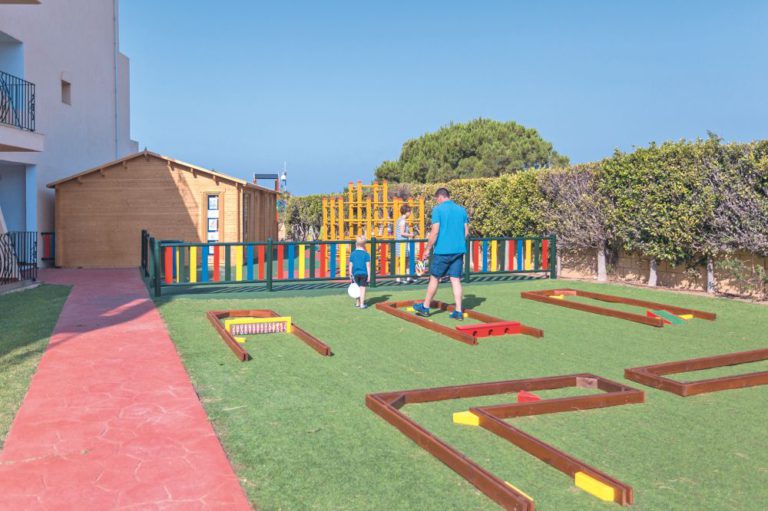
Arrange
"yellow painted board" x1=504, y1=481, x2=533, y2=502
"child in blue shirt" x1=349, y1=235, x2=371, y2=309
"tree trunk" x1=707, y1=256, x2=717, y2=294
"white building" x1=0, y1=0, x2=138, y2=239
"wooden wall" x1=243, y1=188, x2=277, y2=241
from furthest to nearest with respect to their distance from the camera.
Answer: "wooden wall" x1=243, y1=188, x2=277, y2=241
"white building" x1=0, y1=0, x2=138, y2=239
"tree trunk" x1=707, y1=256, x2=717, y2=294
"child in blue shirt" x1=349, y1=235, x2=371, y2=309
"yellow painted board" x1=504, y1=481, x2=533, y2=502

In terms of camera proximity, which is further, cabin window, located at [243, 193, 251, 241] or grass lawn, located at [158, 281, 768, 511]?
cabin window, located at [243, 193, 251, 241]

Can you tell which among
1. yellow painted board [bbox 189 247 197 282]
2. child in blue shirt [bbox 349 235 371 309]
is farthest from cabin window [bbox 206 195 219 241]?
child in blue shirt [bbox 349 235 371 309]

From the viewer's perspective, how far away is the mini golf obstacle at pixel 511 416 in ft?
11.3

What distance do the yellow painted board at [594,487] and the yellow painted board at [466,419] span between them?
1.13m

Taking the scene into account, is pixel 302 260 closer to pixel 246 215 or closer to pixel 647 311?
pixel 647 311

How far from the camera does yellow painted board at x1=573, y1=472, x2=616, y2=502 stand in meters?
3.44

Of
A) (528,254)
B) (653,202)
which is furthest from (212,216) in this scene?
(653,202)

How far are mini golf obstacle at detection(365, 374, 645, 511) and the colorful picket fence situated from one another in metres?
7.50

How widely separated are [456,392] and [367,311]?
5.33m

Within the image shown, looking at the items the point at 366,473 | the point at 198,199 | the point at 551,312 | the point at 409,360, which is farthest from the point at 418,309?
the point at 198,199

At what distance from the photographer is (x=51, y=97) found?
65.3 ft

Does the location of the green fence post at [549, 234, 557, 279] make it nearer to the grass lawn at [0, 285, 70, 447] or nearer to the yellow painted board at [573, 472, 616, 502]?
the grass lawn at [0, 285, 70, 447]

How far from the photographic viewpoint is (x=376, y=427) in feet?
15.3

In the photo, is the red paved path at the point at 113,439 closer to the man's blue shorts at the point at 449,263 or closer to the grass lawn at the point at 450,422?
the grass lawn at the point at 450,422
